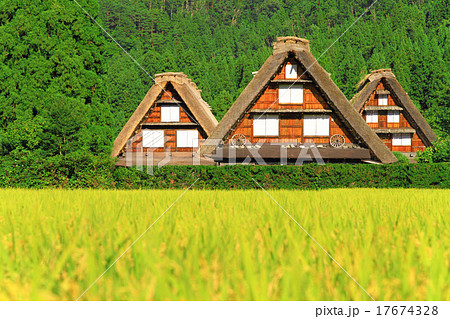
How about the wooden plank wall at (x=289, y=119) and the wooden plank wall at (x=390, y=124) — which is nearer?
the wooden plank wall at (x=289, y=119)

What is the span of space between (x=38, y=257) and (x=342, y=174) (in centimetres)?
1364

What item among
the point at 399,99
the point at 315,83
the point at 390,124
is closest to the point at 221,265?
the point at 315,83

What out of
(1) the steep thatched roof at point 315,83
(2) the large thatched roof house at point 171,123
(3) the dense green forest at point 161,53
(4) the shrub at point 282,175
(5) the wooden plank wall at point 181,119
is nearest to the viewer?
(4) the shrub at point 282,175

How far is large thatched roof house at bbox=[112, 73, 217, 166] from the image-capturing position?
22.1 metres

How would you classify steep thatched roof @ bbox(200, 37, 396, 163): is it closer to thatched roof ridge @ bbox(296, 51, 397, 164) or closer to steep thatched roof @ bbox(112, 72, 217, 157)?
thatched roof ridge @ bbox(296, 51, 397, 164)

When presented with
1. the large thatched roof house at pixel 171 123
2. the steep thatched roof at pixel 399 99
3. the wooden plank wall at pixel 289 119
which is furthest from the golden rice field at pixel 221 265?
the steep thatched roof at pixel 399 99

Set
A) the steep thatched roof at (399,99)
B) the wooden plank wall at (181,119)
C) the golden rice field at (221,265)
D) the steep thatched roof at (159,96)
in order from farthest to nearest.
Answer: the steep thatched roof at (399,99) → the wooden plank wall at (181,119) → the steep thatched roof at (159,96) → the golden rice field at (221,265)

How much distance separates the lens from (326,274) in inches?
79.5

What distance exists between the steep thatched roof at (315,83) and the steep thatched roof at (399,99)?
9.55m

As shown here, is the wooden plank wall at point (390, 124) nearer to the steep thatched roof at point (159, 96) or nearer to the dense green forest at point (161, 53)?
the dense green forest at point (161, 53)

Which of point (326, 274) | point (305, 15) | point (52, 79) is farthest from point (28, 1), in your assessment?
point (305, 15)

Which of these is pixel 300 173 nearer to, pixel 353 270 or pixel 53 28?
pixel 53 28

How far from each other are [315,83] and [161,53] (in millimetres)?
57046

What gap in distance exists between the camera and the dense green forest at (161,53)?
618 inches
